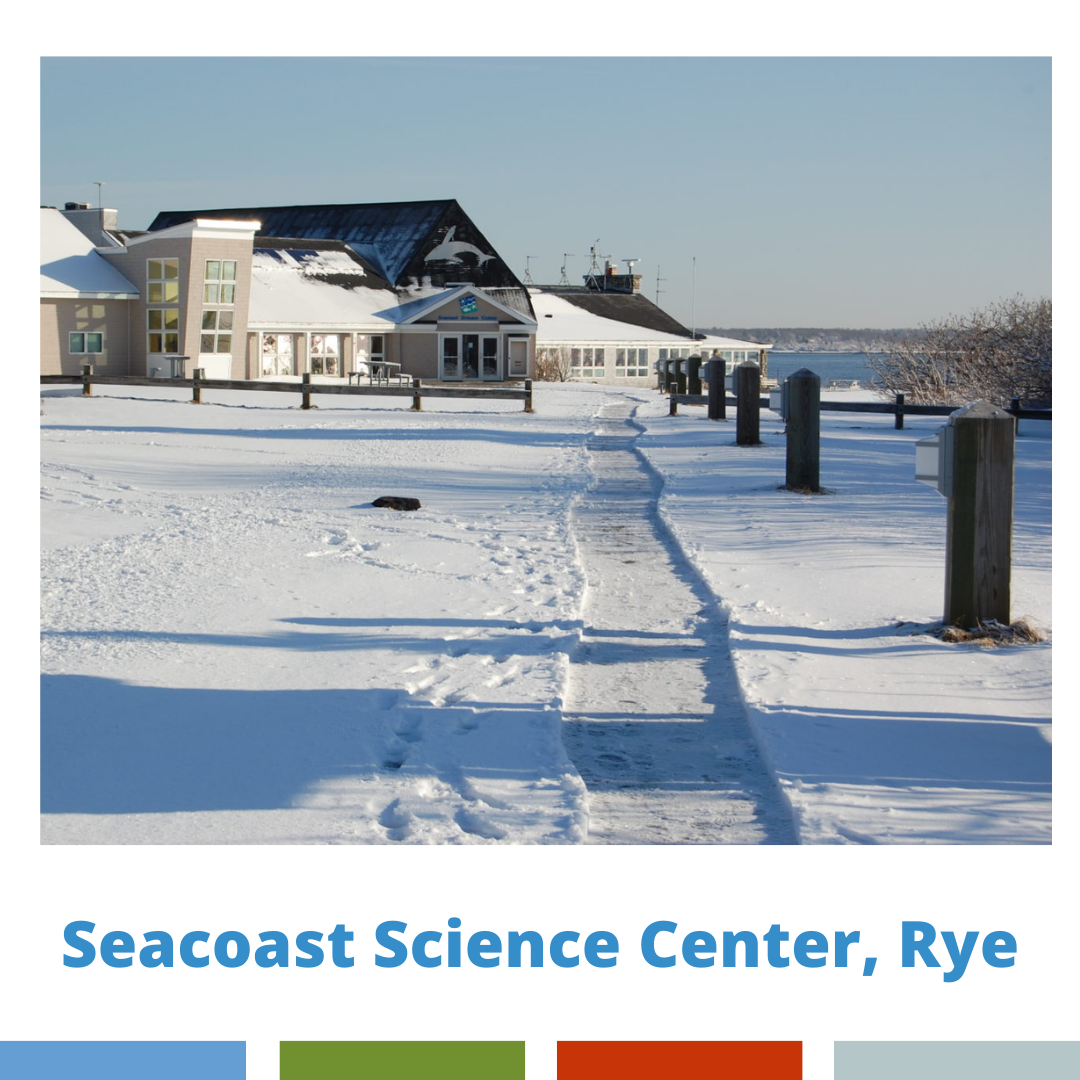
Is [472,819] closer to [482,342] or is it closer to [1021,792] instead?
[1021,792]

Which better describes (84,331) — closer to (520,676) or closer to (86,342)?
(86,342)

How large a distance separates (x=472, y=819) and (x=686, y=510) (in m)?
8.59

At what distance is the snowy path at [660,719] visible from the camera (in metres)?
4.95

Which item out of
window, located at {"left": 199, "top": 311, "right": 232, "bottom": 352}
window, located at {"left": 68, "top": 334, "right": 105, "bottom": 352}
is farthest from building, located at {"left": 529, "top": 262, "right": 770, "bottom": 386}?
window, located at {"left": 68, "top": 334, "right": 105, "bottom": 352}

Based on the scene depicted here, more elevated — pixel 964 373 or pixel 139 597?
pixel 964 373

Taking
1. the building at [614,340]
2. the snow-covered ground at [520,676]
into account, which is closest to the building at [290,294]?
the building at [614,340]

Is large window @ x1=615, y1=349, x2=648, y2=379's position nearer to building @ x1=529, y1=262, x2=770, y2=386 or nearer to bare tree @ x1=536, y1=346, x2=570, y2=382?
building @ x1=529, y1=262, x2=770, y2=386

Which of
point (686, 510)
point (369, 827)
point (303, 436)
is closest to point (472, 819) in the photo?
point (369, 827)

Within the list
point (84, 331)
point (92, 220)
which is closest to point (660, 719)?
point (84, 331)

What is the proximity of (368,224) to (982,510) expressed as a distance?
49.5 metres

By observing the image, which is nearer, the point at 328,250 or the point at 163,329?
the point at 163,329

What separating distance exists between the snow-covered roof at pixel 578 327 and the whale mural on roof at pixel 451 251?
4043 mm

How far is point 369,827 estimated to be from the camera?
4.79m

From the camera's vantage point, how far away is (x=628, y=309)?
64.6 metres
